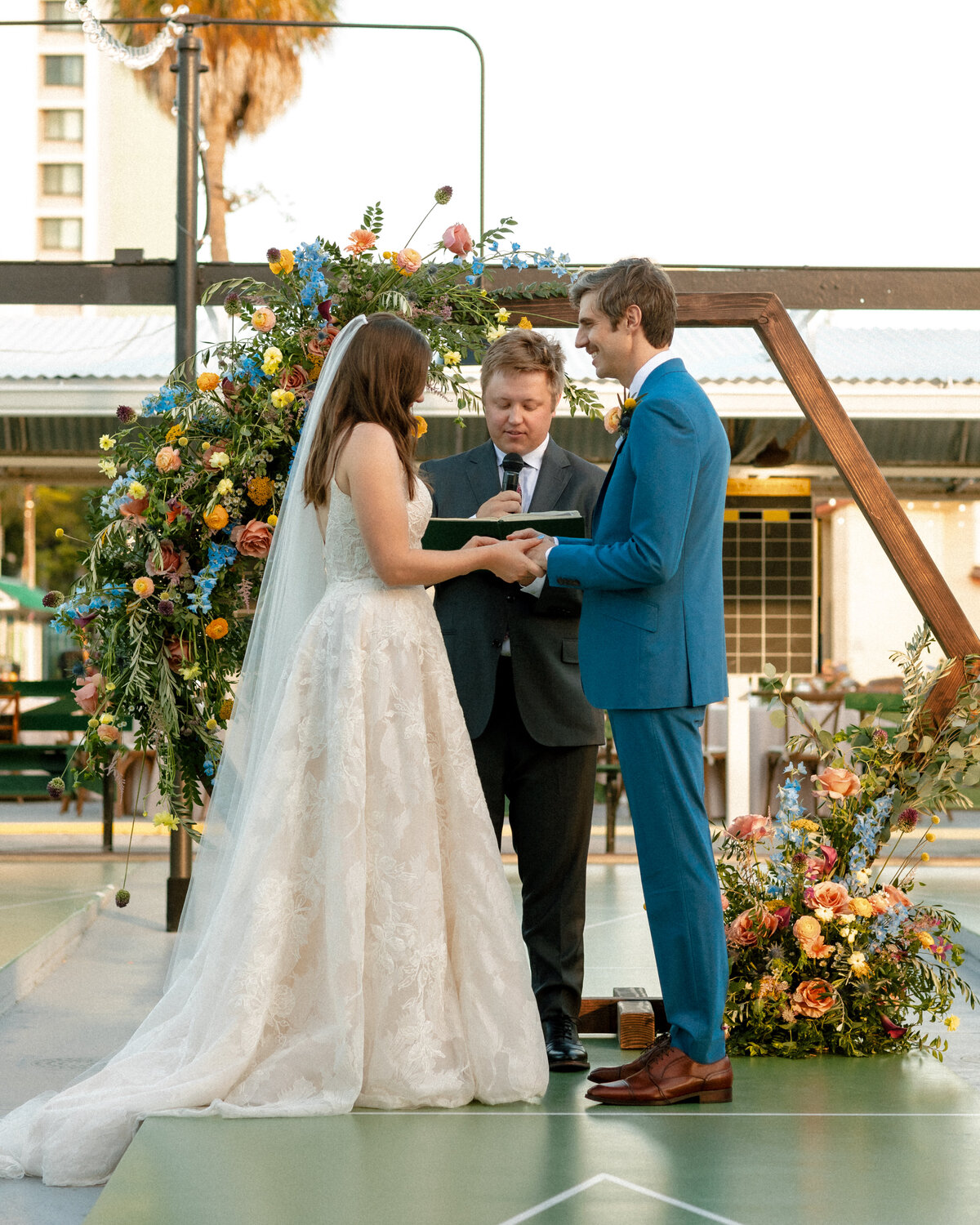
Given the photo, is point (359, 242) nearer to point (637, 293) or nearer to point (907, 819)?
point (637, 293)

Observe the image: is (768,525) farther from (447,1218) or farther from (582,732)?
(447,1218)

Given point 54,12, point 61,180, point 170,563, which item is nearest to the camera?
point 170,563

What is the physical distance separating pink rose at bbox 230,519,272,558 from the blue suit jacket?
3.49 ft

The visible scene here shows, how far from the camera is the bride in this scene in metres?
3.03

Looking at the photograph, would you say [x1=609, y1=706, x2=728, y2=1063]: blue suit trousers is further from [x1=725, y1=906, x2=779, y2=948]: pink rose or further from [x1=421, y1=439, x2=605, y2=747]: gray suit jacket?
[x1=725, y1=906, x2=779, y2=948]: pink rose

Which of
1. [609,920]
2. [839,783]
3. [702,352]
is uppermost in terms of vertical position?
[702,352]

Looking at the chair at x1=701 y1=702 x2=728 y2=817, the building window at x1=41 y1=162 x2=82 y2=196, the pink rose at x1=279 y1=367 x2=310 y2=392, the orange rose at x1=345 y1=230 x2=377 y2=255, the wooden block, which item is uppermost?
the building window at x1=41 y1=162 x2=82 y2=196

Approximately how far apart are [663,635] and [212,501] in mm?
1533

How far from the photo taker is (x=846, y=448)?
4.38 m

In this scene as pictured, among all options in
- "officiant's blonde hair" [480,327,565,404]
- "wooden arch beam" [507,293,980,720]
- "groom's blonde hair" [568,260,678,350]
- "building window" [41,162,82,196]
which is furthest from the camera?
"building window" [41,162,82,196]

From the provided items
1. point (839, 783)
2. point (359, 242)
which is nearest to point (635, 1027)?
point (839, 783)

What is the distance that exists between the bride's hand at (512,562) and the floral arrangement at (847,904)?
1.20m

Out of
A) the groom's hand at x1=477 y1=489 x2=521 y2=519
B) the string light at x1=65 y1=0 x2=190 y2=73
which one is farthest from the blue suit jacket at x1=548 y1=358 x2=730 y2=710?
the string light at x1=65 y1=0 x2=190 y2=73

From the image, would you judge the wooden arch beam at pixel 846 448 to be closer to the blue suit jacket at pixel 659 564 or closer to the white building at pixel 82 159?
the blue suit jacket at pixel 659 564
